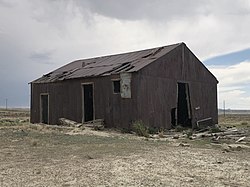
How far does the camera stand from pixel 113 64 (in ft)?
93.9

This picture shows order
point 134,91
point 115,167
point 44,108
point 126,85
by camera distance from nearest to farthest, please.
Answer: point 115,167, point 134,91, point 126,85, point 44,108

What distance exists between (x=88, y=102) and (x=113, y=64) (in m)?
3.62

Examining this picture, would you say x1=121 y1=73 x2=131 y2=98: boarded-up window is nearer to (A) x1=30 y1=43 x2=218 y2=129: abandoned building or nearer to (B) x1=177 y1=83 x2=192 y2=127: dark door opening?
(A) x1=30 y1=43 x2=218 y2=129: abandoned building

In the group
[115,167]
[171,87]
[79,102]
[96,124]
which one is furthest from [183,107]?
[115,167]

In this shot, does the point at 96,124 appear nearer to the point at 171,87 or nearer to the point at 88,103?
the point at 88,103

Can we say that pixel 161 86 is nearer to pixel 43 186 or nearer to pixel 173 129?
pixel 173 129

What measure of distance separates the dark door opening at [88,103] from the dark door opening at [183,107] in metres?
6.95

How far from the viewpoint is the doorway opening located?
27797 mm

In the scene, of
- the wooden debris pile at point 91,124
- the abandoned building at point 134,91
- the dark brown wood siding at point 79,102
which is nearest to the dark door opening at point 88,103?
the abandoned building at point 134,91

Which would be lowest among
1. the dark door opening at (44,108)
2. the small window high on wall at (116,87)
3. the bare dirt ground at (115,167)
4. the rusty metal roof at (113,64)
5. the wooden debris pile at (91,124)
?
the bare dirt ground at (115,167)

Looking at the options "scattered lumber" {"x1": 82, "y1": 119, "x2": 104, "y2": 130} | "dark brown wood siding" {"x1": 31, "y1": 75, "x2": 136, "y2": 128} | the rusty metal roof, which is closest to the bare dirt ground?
"dark brown wood siding" {"x1": 31, "y1": 75, "x2": 136, "y2": 128}

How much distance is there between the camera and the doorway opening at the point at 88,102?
91.2ft

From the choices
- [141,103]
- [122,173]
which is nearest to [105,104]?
[141,103]

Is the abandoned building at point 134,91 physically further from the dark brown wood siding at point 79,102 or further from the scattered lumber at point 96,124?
the scattered lumber at point 96,124
